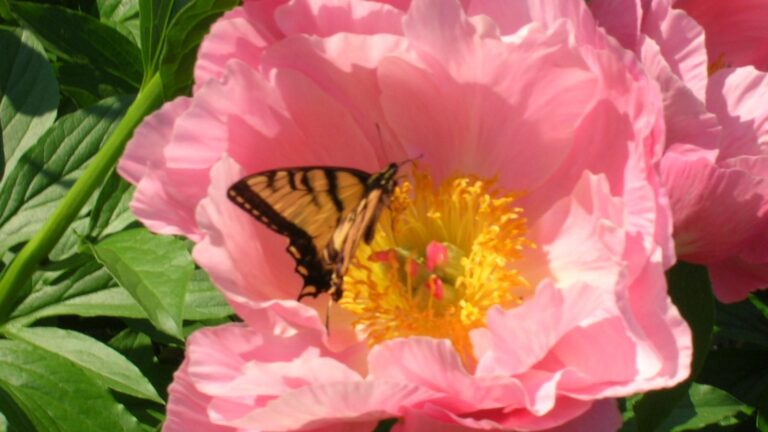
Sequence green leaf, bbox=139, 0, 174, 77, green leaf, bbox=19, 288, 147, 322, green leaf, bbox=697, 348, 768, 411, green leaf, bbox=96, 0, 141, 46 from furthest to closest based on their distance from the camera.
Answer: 1. green leaf, bbox=697, 348, 768, 411
2. green leaf, bbox=96, 0, 141, 46
3. green leaf, bbox=19, 288, 147, 322
4. green leaf, bbox=139, 0, 174, 77

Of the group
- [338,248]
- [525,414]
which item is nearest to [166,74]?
[338,248]

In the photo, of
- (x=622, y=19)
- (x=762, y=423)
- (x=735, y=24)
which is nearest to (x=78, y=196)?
(x=622, y=19)

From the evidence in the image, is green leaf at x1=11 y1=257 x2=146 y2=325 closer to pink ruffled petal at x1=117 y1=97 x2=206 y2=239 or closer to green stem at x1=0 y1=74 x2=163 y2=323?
green stem at x1=0 y1=74 x2=163 y2=323

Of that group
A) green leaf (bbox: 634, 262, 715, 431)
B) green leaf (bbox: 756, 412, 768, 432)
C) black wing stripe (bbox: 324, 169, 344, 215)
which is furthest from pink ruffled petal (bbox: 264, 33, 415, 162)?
green leaf (bbox: 756, 412, 768, 432)

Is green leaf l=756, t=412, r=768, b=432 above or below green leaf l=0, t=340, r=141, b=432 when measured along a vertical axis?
below

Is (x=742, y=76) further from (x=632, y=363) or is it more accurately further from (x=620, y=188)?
(x=632, y=363)

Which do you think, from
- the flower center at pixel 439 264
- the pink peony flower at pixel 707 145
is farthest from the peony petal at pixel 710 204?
the flower center at pixel 439 264
